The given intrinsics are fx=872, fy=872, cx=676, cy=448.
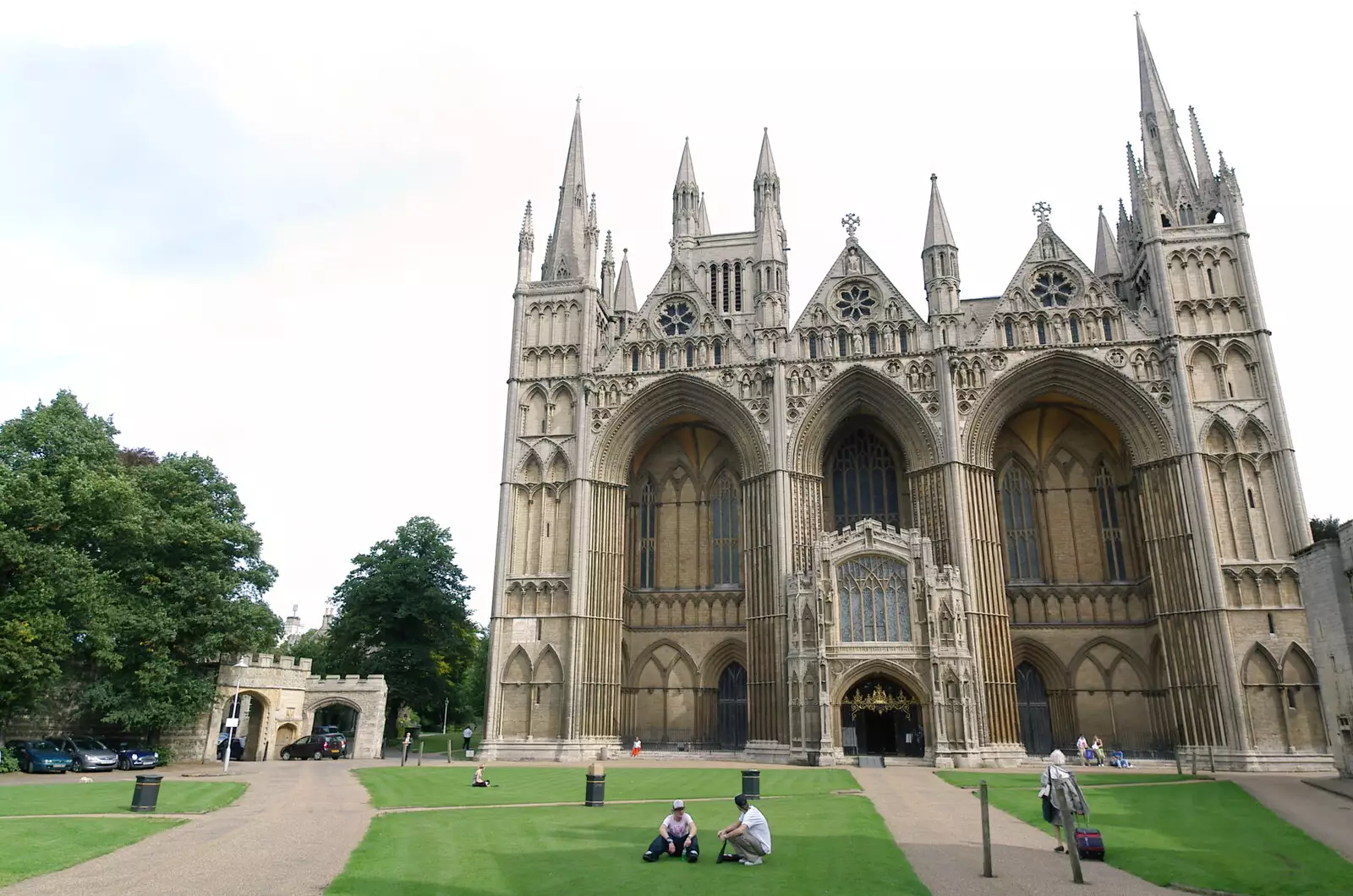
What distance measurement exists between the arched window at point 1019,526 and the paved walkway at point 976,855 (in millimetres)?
22651

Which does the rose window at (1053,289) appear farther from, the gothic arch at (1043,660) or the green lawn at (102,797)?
the green lawn at (102,797)

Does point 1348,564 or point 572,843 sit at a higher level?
point 1348,564

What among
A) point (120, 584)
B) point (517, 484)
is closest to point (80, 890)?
point (120, 584)

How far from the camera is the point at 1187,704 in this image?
33812 millimetres

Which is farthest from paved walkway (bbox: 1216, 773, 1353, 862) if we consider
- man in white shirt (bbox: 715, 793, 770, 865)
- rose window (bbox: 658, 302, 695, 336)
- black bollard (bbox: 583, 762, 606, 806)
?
rose window (bbox: 658, 302, 695, 336)

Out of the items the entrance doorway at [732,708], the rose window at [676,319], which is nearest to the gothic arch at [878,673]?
the entrance doorway at [732,708]

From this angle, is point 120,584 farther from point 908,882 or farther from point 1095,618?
point 1095,618

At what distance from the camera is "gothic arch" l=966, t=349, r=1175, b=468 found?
37.3m

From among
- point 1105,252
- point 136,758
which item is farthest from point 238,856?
point 1105,252

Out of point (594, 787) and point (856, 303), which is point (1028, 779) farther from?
point (856, 303)

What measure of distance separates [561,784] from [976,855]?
14.5 m

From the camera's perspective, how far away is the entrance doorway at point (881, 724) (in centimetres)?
3462

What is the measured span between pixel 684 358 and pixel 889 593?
49.2 ft

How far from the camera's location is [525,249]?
46.6 m
